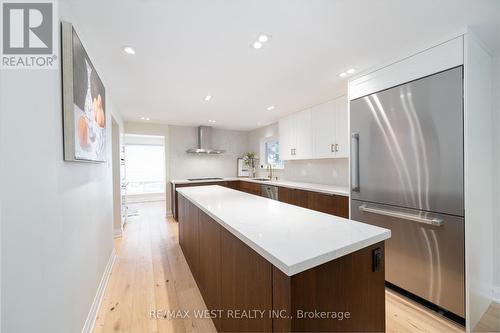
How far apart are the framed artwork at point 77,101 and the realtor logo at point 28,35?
0.07m

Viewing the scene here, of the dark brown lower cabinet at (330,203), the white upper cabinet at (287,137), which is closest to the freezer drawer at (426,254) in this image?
the dark brown lower cabinet at (330,203)

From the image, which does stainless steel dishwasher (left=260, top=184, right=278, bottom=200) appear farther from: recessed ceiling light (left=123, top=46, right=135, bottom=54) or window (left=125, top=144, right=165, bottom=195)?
window (left=125, top=144, right=165, bottom=195)

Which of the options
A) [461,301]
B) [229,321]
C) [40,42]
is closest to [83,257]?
[229,321]

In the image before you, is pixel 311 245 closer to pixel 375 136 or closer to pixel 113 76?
pixel 375 136

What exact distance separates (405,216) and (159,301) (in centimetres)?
245

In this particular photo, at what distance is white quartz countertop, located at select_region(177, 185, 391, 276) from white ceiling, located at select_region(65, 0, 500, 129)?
1.40 meters

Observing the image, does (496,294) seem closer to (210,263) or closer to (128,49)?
(210,263)

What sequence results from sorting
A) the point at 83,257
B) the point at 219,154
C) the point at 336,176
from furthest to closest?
the point at 219,154 < the point at 336,176 < the point at 83,257

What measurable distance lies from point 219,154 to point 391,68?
4.65m

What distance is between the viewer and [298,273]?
2.56 feet

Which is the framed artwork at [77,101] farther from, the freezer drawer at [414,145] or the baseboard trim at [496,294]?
the baseboard trim at [496,294]

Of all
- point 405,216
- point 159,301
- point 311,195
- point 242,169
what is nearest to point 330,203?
point 311,195

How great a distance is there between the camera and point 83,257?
4.98 feet

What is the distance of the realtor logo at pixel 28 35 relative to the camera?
0.86 m
